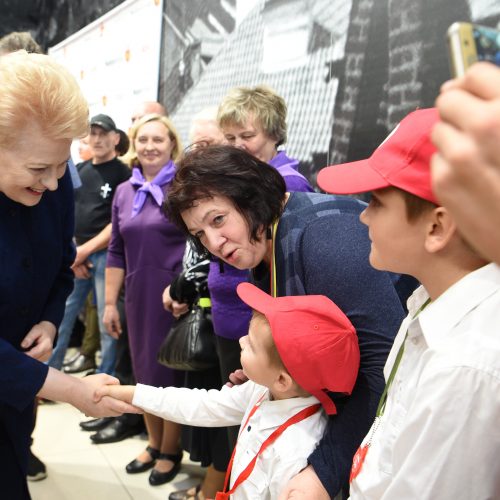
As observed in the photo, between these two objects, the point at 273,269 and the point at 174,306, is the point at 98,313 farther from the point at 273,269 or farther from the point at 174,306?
the point at 273,269

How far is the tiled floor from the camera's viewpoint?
2.79 m

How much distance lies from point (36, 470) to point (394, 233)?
2780 mm

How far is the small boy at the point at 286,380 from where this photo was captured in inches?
47.6

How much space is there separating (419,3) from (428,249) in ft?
5.58

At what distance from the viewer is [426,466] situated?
0.79 meters

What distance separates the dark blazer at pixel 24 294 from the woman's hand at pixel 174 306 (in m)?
0.82

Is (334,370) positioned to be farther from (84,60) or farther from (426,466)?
(84,60)

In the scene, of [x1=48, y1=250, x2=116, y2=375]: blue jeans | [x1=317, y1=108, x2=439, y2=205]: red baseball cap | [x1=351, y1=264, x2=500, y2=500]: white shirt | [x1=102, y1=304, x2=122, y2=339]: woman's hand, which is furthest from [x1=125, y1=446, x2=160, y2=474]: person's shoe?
[x1=317, y1=108, x2=439, y2=205]: red baseball cap

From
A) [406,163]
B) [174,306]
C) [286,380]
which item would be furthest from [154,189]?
[406,163]

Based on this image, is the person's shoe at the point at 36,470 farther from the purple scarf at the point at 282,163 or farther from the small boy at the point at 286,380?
the purple scarf at the point at 282,163

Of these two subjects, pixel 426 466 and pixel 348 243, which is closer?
pixel 426 466

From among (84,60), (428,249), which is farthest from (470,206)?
(84,60)

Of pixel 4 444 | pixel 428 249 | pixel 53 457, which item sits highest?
pixel 428 249

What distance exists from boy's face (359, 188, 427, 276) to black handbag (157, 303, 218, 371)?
147 cm
